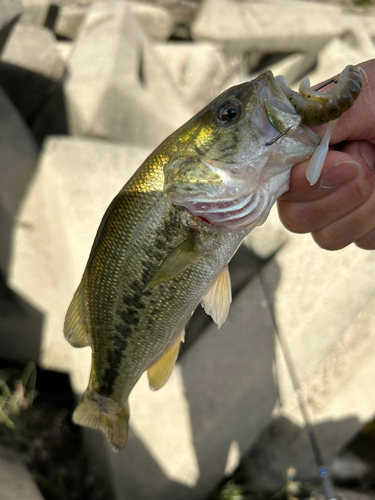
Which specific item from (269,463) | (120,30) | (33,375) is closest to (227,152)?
(269,463)

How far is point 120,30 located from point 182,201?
330cm

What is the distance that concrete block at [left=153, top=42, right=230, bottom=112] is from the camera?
477 cm

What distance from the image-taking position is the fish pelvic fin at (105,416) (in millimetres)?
1660

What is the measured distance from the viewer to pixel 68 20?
488 centimetres

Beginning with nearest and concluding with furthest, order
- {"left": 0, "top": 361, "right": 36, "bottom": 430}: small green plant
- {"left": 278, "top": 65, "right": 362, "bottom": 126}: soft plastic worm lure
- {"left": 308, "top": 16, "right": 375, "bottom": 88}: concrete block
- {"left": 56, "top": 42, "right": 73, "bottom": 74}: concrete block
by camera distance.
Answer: {"left": 278, "top": 65, "right": 362, "bottom": 126}: soft plastic worm lure < {"left": 0, "top": 361, "right": 36, "bottom": 430}: small green plant < {"left": 308, "top": 16, "right": 375, "bottom": 88}: concrete block < {"left": 56, "top": 42, "right": 73, "bottom": 74}: concrete block

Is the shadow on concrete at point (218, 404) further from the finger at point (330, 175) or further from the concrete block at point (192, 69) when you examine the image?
the concrete block at point (192, 69)

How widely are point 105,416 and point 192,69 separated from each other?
4.23 metres

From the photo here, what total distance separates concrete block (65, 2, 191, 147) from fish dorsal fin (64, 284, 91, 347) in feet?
7.07

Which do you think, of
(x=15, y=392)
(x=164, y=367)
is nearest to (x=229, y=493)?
(x=15, y=392)

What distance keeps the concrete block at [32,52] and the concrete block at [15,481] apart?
314cm

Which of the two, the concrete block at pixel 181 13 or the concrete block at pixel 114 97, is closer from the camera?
the concrete block at pixel 114 97

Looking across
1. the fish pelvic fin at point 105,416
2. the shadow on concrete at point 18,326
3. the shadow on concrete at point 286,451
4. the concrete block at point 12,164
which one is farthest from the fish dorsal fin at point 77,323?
the shadow on concrete at point 286,451

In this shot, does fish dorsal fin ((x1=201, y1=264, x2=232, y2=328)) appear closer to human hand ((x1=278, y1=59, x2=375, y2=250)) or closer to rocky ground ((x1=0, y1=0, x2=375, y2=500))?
human hand ((x1=278, y1=59, x2=375, y2=250))

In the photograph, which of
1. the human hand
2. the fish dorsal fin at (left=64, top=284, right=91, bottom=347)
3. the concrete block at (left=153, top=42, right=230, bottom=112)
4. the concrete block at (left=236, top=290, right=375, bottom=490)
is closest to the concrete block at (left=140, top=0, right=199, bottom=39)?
the concrete block at (left=153, top=42, right=230, bottom=112)
